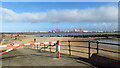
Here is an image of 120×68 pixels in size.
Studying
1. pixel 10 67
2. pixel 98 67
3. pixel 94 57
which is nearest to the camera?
pixel 98 67

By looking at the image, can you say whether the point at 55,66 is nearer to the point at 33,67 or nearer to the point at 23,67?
the point at 33,67

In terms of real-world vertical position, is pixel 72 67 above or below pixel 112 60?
below

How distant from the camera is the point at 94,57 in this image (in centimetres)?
604

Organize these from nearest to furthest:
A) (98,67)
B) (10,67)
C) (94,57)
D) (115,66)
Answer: (115,66), (98,67), (10,67), (94,57)

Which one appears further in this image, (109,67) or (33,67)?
(33,67)

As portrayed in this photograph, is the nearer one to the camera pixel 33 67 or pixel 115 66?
pixel 115 66

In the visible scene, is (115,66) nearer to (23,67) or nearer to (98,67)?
(98,67)

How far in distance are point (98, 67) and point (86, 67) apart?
0.56 m

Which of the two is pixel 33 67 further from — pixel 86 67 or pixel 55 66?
pixel 86 67

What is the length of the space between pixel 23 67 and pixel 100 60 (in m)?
3.83

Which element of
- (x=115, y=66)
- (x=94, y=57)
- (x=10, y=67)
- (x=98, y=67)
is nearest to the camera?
(x=115, y=66)

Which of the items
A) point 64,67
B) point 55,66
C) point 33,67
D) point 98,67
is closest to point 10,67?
point 33,67

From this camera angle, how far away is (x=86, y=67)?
521cm

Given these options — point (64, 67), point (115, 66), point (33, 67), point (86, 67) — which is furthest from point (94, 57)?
point (33, 67)
